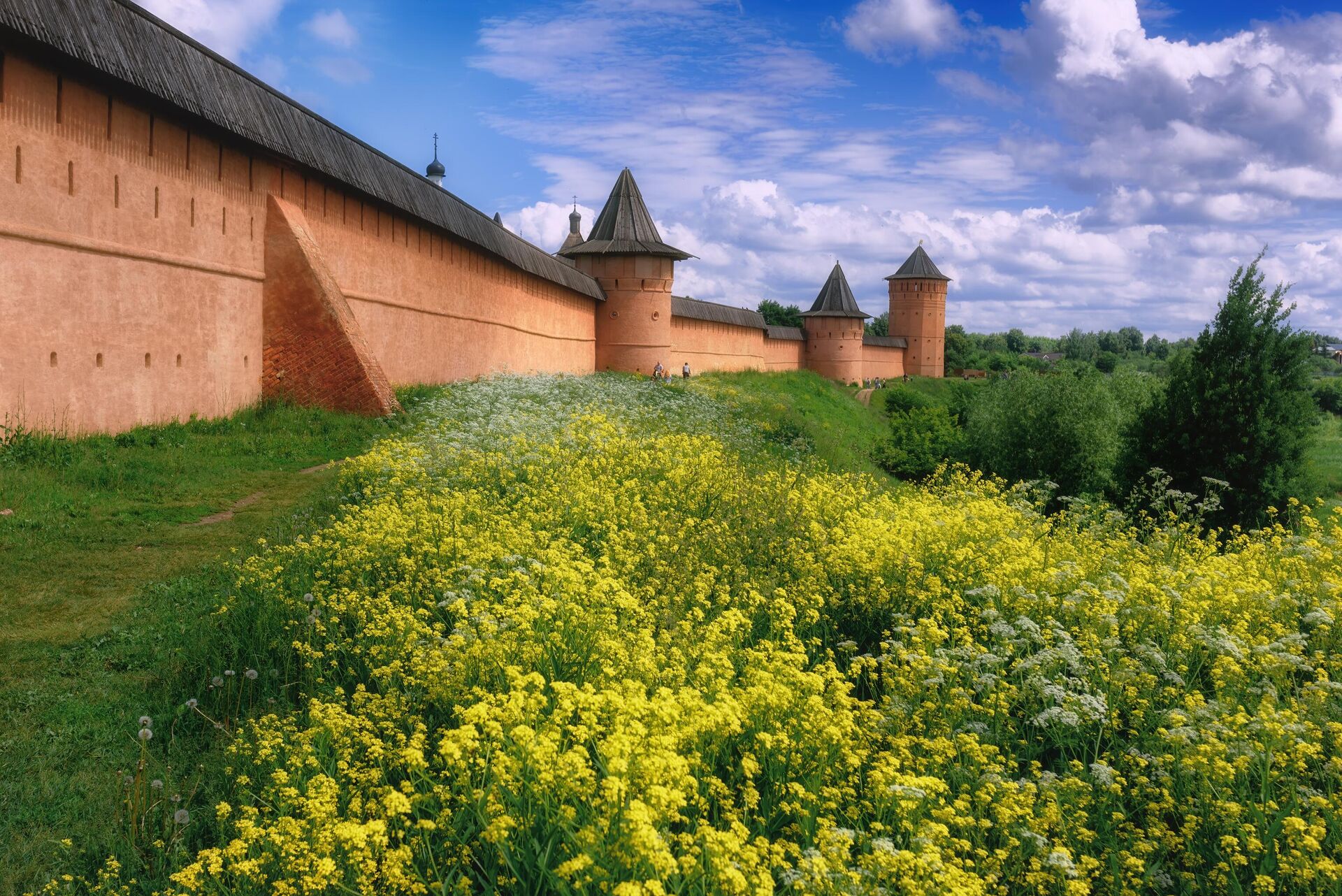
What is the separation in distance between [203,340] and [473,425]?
3026 mm

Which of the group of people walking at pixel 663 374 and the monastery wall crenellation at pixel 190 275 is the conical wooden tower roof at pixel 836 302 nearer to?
the group of people walking at pixel 663 374

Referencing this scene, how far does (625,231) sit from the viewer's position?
2494 cm

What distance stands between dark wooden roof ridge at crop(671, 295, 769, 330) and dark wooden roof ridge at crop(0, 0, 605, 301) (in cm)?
1294

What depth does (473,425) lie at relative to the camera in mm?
8695

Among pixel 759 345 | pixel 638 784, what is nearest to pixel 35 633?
pixel 638 784

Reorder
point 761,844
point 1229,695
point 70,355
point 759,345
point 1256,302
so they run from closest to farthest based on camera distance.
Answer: point 761,844 < point 1229,695 < point 70,355 < point 1256,302 < point 759,345

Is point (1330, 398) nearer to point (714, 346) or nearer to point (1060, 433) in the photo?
point (714, 346)

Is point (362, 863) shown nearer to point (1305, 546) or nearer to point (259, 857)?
point (259, 857)

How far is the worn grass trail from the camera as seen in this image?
337cm

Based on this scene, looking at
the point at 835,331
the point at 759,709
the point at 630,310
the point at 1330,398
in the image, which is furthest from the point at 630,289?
the point at 1330,398

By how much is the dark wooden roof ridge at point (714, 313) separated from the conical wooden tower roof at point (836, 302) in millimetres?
5698

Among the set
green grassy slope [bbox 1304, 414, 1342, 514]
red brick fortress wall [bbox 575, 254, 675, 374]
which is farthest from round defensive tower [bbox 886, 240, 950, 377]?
red brick fortress wall [bbox 575, 254, 675, 374]

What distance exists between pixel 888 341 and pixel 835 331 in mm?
7111

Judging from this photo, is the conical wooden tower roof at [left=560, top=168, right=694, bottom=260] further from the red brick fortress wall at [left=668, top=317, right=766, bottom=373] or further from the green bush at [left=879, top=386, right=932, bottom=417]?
the green bush at [left=879, top=386, right=932, bottom=417]
